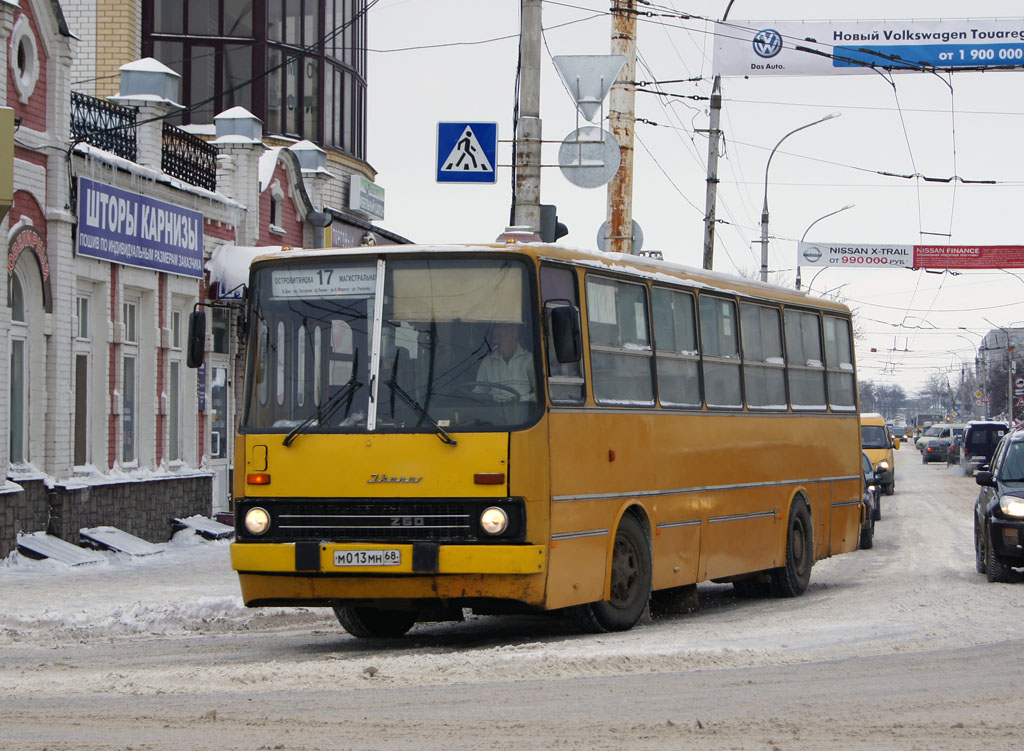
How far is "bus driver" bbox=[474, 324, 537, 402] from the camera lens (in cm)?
1118

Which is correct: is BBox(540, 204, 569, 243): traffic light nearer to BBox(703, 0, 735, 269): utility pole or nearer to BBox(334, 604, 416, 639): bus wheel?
BBox(334, 604, 416, 639): bus wheel

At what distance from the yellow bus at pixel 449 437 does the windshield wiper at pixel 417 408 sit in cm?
1

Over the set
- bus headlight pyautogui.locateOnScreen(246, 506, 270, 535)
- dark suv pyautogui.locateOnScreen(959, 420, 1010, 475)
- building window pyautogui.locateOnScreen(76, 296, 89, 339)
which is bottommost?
bus headlight pyautogui.locateOnScreen(246, 506, 270, 535)

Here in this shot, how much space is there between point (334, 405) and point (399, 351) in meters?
0.57

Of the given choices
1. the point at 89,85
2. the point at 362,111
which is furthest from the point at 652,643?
the point at 362,111

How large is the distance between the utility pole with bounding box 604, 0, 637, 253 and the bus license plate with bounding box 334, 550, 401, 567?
45.1 feet

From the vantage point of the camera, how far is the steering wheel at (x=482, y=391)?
11156mm

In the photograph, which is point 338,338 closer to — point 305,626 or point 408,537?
point 408,537

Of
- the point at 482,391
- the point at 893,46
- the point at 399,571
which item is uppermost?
the point at 893,46

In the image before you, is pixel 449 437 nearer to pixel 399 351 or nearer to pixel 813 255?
pixel 399 351

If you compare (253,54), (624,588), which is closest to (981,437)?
(253,54)

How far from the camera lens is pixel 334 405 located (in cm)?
1138

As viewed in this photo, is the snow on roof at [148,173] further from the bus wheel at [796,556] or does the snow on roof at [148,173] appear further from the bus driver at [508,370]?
the bus driver at [508,370]

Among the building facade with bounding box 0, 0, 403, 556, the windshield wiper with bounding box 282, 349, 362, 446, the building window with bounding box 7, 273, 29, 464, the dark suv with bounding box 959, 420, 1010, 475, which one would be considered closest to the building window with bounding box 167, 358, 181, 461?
the building facade with bounding box 0, 0, 403, 556
